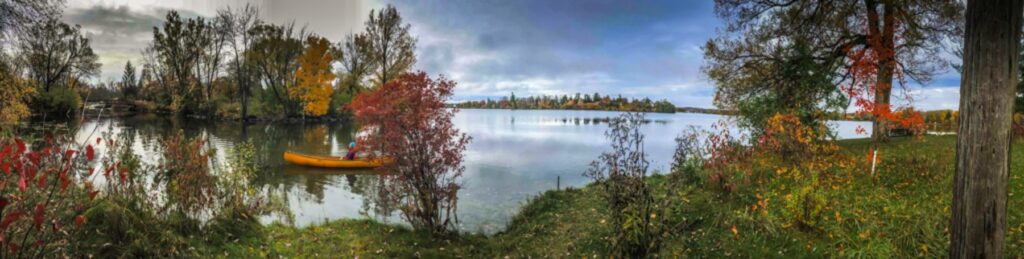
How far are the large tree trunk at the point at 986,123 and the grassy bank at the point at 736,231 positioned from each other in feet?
4.74

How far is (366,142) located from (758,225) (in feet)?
22.3

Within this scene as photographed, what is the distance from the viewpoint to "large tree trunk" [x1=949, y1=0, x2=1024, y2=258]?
2.84m

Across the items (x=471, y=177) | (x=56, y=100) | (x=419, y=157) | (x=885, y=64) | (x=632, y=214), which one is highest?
(x=885, y=64)

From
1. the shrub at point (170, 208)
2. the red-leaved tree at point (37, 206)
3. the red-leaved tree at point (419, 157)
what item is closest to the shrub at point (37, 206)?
the red-leaved tree at point (37, 206)

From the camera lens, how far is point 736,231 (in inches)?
209

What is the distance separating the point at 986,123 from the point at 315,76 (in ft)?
128

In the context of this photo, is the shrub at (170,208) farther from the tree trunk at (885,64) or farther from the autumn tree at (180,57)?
the autumn tree at (180,57)

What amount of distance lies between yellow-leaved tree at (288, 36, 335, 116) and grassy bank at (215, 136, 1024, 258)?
31.7 meters

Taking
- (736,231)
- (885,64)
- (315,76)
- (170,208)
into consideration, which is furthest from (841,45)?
(315,76)

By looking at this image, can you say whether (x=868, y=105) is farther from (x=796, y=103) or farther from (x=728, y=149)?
(x=728, y=149)

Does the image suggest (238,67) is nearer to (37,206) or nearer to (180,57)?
(180,57)

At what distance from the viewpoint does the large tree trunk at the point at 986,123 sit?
2.84m

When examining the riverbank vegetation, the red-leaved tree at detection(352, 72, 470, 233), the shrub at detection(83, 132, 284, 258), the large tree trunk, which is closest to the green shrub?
the riverbank vegetation

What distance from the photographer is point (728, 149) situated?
8.84 metres
